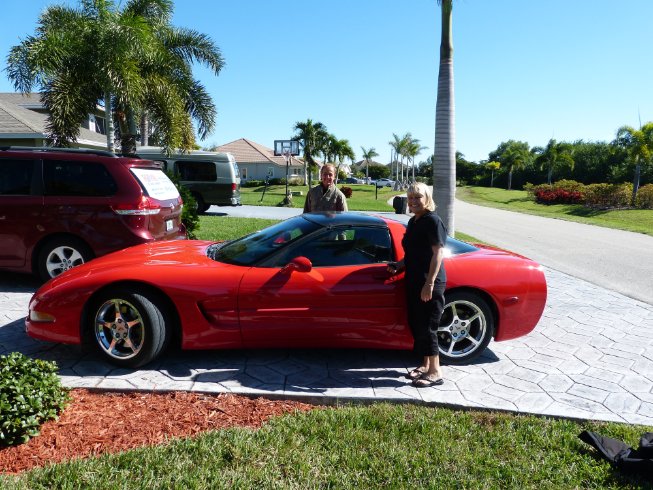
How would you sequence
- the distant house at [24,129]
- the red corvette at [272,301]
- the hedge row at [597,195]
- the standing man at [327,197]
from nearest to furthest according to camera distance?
1. the red corvette at [272,301]
2. the standing man at [327,197]
3. the distant house at [24,129]
4. the hedge row at [597,195]

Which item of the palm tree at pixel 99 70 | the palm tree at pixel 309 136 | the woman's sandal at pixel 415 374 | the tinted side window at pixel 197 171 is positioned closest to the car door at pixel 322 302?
the woman's sandal at pixel 415 374

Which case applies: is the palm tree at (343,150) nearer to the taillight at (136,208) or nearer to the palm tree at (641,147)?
the palm tree at (641,147)

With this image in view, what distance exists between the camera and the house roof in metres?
58.6

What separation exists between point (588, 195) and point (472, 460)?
33478 mm

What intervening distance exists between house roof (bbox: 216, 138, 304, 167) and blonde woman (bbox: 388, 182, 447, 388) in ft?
183

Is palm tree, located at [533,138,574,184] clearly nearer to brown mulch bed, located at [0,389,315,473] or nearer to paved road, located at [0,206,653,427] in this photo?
paved road, located at [0,206,653,427]

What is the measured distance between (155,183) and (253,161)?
53532 mm

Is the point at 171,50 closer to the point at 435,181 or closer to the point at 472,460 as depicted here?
the point at 435,181

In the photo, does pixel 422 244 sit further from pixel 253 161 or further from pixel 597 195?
pixel 253 161

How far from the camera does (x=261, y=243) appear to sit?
13.8ft

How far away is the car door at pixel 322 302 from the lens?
368cm

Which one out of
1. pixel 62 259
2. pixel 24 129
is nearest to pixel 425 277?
pixel 62 259

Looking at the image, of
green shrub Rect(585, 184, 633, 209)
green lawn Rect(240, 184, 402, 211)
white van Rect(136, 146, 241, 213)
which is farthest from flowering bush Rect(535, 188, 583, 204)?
white van Rect(136, 146, 241, 213)

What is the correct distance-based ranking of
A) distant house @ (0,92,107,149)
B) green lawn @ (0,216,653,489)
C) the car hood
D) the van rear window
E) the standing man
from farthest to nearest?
distant house @ (0,92,107,149) → the standing man → the van rear window → the car hood → green lawn @ (0,216,653,489)
